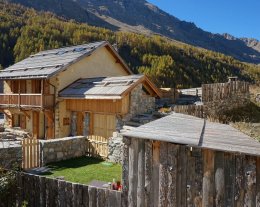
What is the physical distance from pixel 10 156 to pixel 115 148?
519 cm

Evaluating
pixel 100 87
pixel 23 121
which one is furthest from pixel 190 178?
pixel 23 121

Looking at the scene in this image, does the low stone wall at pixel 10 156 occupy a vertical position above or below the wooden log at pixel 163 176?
below

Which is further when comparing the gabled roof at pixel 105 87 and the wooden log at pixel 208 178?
the gabled roof at pixel 105 87

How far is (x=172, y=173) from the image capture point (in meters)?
7.16

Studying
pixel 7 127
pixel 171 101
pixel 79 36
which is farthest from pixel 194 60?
pixel 7 127

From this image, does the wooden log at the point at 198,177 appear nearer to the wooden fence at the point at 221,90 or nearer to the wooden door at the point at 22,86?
the wooden fence at the point at 221,90

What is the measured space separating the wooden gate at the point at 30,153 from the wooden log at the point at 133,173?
28.8 ft

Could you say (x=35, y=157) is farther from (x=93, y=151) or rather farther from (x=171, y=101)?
(x=171, y=101)

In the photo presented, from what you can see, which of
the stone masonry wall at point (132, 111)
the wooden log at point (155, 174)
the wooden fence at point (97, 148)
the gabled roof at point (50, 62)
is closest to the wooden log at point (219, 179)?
the wooden log at point (155, 174)

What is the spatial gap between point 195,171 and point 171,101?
25167mm

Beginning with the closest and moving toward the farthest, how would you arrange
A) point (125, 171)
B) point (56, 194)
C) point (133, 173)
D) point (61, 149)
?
point (133, 173) < point (125, 171) < point (56, 194) < point (61, 149)

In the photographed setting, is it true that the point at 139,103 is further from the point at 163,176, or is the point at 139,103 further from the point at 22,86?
the point at 163,176

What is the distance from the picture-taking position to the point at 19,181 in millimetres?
9883

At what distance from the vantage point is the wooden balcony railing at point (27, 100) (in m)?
24.2
